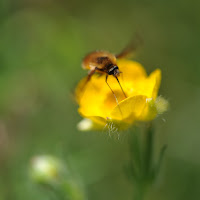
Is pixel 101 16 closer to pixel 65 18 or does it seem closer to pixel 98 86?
pixel 65 18

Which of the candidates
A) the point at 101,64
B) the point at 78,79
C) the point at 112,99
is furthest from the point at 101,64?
the point at 78,79

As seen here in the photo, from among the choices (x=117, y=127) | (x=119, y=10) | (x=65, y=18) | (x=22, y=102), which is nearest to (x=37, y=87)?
(x=22, y=102)

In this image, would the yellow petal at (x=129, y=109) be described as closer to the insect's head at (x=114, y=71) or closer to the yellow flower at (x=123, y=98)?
the yellow flower at (x=123, y=98)

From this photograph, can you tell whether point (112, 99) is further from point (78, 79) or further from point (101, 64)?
point (78, 79)

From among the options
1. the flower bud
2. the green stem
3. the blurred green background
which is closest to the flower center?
the green stem

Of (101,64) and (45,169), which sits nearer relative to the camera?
(101,64)

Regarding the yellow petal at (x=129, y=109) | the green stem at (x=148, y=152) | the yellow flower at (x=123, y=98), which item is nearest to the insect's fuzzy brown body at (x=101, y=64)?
the yellow flower at (x=123, y=98)
